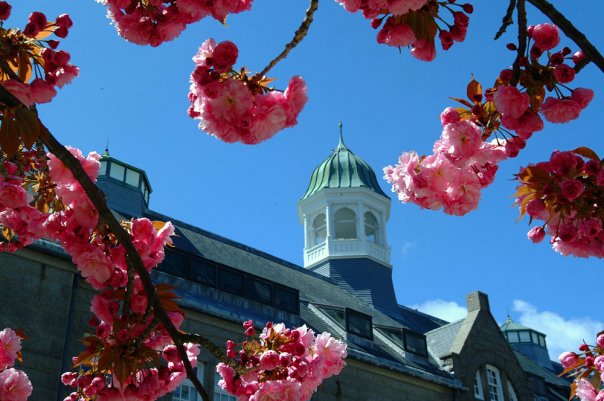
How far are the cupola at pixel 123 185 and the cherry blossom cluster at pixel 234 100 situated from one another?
20.3 m

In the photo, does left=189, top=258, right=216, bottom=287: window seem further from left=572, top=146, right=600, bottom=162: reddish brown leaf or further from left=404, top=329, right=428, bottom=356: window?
left=572, top=146, right=600, bottom=162: reddish brown leaf

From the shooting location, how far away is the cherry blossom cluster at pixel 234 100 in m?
4.03

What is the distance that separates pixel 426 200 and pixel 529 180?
1.84 ft

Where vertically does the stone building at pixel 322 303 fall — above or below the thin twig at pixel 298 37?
above

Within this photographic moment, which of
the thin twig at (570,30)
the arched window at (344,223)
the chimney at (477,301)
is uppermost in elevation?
the arched window at (344,223)

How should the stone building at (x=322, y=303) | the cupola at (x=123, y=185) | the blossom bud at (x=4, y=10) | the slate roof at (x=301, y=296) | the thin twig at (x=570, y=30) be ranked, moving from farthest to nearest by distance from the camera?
1. the cupola at (x=123, y=185)
2. the slate roof at (x=301, y=296)
3. the stone building at (x=322, y=303)
4. the blossom bud at (x=4, y=10)
5. the thin twig at (x=570, y=30)

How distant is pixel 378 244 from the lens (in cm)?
3569

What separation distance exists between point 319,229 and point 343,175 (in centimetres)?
259

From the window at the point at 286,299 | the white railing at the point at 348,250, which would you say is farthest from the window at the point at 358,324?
the white railing at the point at 348,250

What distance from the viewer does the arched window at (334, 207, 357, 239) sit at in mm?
36625

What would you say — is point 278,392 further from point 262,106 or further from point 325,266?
point 325,266

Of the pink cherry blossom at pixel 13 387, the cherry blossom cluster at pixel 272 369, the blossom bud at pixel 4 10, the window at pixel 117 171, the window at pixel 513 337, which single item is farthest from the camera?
the window at pixel 513 337

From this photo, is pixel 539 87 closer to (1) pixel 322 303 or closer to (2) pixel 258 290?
(2) pixel 258 290

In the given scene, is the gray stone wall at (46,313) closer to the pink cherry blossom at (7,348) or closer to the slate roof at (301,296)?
the slate roof at (301,296)
